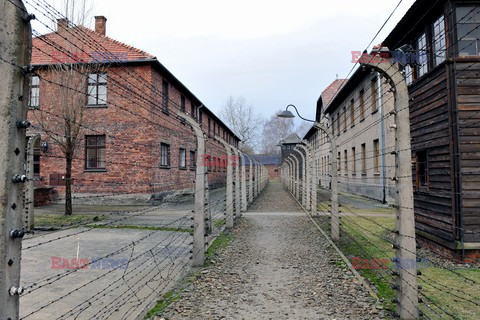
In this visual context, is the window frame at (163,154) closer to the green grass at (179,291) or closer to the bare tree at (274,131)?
the green grass at (179,291)

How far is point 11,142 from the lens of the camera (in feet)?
5.59

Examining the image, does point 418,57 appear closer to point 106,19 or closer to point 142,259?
point 142,259

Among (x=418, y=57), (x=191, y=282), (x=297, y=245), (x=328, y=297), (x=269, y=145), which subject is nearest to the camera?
(x=328, y=297)

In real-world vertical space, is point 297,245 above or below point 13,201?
below

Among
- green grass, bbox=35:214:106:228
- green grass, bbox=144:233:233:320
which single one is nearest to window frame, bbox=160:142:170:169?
green grass, bbox=35:214:106:228

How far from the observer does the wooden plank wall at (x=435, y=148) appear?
6621 millimetres

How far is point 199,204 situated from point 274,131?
76.0m

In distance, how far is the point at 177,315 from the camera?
152 inches

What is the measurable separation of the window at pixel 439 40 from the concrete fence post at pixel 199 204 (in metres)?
5.19

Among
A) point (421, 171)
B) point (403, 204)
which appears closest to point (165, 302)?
point (403, 204)

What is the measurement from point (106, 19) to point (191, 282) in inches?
740

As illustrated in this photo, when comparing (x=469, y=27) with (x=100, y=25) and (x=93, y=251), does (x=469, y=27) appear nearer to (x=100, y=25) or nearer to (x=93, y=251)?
(x=93, y=251)

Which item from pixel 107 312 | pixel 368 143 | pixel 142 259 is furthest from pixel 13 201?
pixel 368 143

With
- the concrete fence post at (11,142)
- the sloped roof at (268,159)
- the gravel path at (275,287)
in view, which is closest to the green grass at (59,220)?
the gravel path at (275,287)
